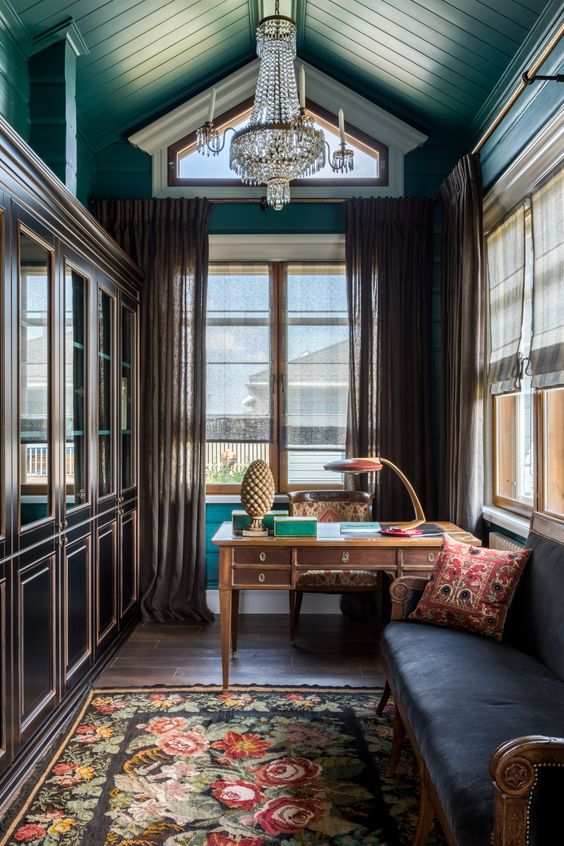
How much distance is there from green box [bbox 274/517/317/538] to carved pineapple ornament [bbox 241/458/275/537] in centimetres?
9

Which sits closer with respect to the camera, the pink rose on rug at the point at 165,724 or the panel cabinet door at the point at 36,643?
the panel cabinet door at the point at 36,643

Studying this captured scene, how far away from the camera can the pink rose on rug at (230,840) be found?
1.98 m

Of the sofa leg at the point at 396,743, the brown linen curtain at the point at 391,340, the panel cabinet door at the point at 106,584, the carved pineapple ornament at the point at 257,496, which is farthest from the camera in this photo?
the brown linen curtain at the point at 391,340

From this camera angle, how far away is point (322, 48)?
409cm

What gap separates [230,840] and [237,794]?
9.5 inches

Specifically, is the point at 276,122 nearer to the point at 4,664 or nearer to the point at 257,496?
the point at 257,496

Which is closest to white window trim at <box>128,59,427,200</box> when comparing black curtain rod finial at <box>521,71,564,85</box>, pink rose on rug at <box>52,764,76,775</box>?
black curtain rod finial at <box>521,71,564,85</box>

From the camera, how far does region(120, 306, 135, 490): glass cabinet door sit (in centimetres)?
385

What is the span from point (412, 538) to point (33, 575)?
168cm

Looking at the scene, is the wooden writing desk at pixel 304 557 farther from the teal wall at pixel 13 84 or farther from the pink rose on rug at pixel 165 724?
the teal wall at pixel 13 84

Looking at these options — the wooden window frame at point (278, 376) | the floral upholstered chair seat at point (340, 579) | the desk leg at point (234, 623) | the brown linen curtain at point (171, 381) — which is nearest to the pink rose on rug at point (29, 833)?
the desk leg at point (234, 623)

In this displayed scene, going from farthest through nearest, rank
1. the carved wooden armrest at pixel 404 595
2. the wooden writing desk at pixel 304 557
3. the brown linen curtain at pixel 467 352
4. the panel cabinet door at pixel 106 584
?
the brown linen curtain at pixel 467 352
the panel cabinet door at pixel 106 584
the wooden writing desk at pixel 304 557
the carved wooden armrest at pixel 404 595

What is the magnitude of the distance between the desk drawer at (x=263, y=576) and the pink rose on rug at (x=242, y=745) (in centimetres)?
65

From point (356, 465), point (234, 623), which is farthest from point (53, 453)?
point (234, 623)
